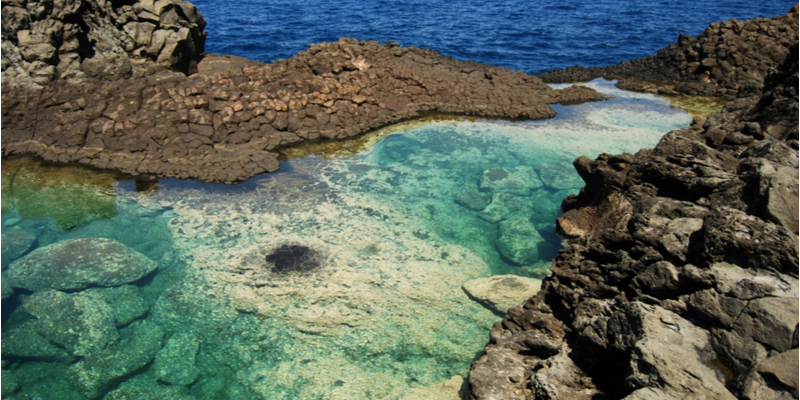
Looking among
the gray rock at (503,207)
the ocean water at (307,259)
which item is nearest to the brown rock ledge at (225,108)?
the ocean water at (307,259)

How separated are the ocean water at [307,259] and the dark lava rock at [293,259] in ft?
0.15

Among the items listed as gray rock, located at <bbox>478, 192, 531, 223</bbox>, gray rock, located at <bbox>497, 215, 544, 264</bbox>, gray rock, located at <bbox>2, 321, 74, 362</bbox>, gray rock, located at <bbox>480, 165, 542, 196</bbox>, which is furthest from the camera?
gray rock, located at <bbox>480, 165, 542, 196</bbox>

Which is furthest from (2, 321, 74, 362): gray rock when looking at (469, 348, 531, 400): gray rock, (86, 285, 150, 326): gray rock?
(469, 348, 531, 400): gray rock

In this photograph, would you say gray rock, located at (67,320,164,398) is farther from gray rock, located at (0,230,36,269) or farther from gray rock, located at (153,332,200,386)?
gray rock, located at (0,230,36,269)

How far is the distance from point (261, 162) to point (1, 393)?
873cm

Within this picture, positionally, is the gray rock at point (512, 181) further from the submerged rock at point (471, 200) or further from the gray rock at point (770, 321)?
the gray rock at point (770, 321)

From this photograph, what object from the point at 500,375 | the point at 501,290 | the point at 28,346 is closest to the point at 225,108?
the point at 28,346

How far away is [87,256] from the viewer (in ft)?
36.4

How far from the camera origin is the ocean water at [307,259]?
27.3 ft

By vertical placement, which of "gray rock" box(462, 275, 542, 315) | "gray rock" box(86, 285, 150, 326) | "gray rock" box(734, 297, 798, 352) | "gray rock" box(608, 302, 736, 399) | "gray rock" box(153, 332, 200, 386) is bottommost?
"gray rock" box(153, 332, 200, 386)

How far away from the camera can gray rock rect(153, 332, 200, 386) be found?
824 cm

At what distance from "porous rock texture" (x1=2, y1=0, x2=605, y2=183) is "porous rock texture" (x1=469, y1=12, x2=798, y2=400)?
10284mm

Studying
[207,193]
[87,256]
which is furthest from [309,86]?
[87,256]

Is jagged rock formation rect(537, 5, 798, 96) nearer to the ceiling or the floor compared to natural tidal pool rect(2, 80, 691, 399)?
nearer to the ceiling
